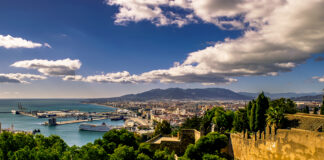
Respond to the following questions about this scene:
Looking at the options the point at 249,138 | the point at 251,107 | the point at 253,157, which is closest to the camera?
the point at 253,157

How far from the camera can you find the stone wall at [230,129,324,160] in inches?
489

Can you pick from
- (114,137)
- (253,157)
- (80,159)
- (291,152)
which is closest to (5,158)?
(80,159)

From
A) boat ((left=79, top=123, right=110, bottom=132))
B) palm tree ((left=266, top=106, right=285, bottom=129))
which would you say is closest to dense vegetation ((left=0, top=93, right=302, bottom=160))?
palm tree ((left=266, top=106, right=285, bottom=129))

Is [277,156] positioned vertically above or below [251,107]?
below

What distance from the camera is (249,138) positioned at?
17906mm

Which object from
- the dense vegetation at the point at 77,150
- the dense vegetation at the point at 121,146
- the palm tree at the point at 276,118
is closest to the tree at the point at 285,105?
the dense vegetation at the point at 121,146

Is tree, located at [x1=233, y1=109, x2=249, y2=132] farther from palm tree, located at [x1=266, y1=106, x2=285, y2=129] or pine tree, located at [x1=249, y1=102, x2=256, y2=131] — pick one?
palm tree, located at [x1=266, y1=106, x2=285, y2=129]

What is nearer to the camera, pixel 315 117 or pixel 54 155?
pixel 315 117

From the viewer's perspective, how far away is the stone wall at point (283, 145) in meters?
12.4

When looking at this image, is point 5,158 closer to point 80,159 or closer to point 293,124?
point 80,159

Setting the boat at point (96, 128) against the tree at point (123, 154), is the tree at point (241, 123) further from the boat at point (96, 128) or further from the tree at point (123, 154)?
the boat at point (96, 128)

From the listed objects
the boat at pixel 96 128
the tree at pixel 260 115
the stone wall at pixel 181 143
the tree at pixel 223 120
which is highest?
the tree at pixel 260 115

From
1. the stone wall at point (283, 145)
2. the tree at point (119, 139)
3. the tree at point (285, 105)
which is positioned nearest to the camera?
the stone wall at point (283, 145)

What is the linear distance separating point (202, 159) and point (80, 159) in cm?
979
